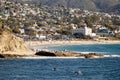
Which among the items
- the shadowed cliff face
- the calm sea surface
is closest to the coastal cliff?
the shadowed cliff face

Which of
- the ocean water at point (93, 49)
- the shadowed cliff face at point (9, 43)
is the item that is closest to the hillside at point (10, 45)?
the shadowed cliff face at point (9, 43)

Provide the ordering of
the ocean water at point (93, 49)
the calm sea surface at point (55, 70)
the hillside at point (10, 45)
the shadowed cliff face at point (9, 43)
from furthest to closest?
the ocean water at point (93, 49), the shadowed cliff face at point (9, 43), the hillside at point (10, 45), the calm sea surface at point (55, 70)

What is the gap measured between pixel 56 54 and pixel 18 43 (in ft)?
22.3

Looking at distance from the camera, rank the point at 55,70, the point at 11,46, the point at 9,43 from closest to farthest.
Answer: the point at 55,70 → the point at 11,46 → the point at 9,43

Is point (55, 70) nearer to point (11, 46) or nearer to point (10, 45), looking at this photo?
point (11, 46)

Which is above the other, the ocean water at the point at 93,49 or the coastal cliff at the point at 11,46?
the coastal cliff at the point at 11,46

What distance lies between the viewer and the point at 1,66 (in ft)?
229

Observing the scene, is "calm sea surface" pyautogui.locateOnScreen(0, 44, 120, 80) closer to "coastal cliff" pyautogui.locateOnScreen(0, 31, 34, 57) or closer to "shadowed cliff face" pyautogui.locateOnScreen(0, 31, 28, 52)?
"coastal cliff" pyautogui.locateOnScreen(0, 31, 34, 57)

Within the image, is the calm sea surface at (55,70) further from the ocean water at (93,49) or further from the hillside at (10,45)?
the ocean water at (93,49)

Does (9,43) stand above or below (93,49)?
above

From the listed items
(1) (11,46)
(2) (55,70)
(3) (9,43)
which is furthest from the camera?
(3) (9,43)

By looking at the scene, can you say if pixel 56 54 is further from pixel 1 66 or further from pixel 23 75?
pixel 23 75

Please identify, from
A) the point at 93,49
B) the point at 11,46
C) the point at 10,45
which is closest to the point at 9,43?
the point at 10,45

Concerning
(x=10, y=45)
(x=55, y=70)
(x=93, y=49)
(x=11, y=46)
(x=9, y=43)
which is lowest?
(x=93, y=49)
